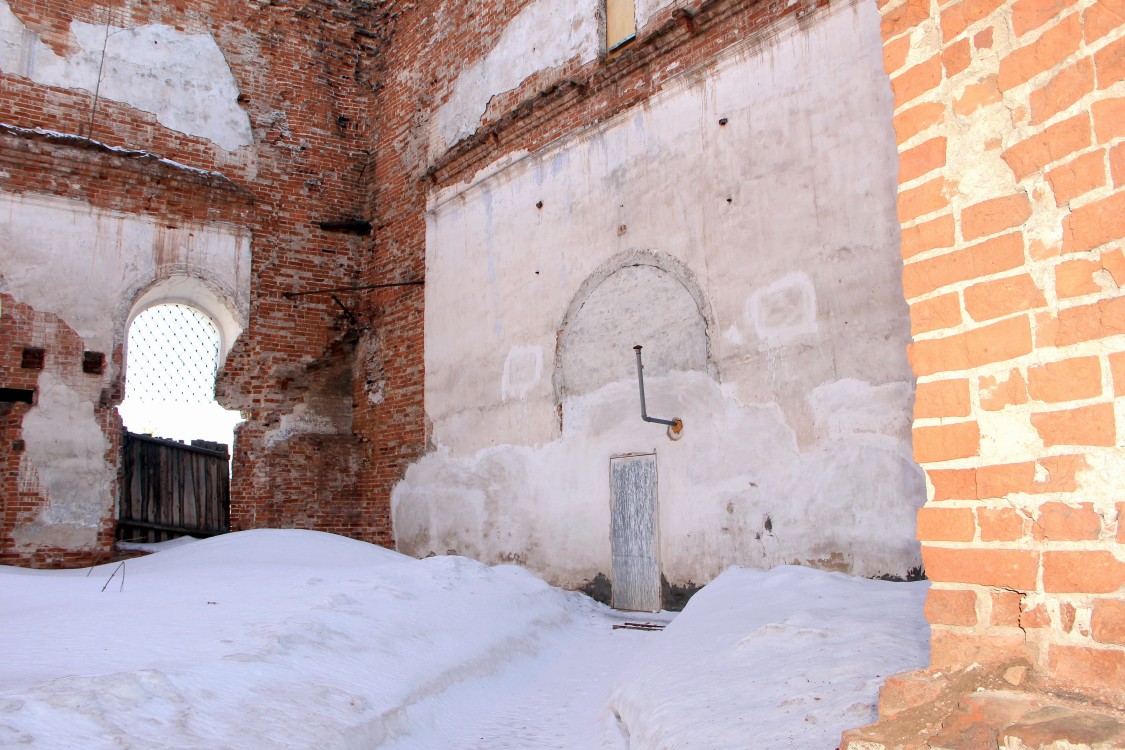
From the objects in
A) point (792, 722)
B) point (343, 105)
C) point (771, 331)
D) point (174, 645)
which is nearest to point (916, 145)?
point (792, 722)

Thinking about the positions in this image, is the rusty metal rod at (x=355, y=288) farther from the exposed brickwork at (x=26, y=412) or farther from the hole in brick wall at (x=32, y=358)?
the hole in brick wall at (x=32, y=358)

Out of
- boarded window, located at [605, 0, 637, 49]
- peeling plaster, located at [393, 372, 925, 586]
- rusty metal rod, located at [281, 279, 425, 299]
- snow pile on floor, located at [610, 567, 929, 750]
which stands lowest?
snow pile on floor, located at [610, 567, 929, 750]

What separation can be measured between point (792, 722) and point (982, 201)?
2.03 meters

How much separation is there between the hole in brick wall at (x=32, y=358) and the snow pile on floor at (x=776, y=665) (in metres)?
8.46

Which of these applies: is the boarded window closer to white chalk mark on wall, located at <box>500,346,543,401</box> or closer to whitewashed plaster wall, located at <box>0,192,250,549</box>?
white chalk mark on wall, located at <box>500,346,543,401</box>

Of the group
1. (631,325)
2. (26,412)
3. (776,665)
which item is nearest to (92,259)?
(26,412)

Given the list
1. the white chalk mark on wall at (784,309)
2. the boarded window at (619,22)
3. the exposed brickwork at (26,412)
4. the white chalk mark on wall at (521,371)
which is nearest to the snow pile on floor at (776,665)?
the white chalk mark on wall at (784,309)

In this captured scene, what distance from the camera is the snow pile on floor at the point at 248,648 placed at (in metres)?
3.41

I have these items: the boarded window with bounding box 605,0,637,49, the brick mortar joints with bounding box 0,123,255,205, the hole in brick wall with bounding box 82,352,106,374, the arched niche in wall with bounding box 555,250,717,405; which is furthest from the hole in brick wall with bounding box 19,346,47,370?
the boarded window with bounding box 605,0,637,49

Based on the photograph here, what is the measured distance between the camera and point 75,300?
1084cm

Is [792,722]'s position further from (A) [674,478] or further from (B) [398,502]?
(B) [398,502]

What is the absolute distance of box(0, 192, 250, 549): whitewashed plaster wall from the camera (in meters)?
10.3

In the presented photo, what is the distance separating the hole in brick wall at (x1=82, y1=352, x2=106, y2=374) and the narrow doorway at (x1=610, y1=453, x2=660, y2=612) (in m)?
6.55

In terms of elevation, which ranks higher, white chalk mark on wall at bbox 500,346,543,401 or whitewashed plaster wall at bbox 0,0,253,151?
whitewashed plaster wall at bbox 0,0,253,151
